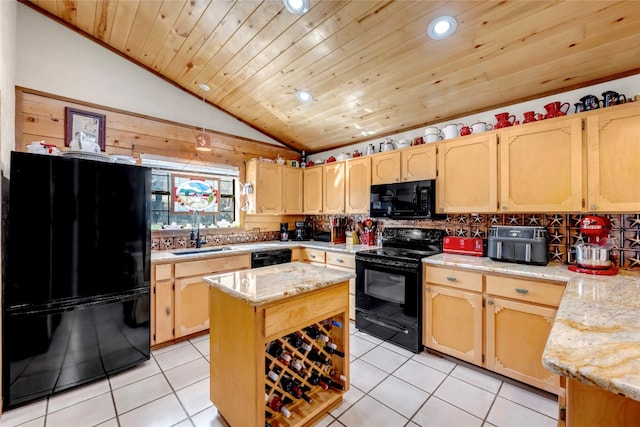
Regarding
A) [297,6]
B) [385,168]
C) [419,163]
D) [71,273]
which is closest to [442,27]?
[297,6]

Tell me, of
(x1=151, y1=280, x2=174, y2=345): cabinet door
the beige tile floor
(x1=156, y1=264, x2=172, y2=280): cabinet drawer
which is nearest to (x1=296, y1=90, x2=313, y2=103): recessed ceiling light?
(x1=156, y1=264, x2=172, y2=280): cabinet drawer

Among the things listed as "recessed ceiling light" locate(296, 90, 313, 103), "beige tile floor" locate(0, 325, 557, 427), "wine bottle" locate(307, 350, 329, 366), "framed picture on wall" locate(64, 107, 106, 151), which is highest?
"recessed ceiling light" locate(296, 90, 313, 103)

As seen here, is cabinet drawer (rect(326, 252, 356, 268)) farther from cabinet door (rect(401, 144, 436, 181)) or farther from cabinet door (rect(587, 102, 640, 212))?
cabinet door (rect(587, 102, 640, 212))

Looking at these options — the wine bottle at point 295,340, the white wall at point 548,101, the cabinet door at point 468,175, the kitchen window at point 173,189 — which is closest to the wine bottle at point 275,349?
the wine bottle at point 295,340

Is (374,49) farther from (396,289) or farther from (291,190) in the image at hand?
(291,190)

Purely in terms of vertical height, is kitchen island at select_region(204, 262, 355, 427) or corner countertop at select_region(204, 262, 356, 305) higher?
corner countertop at select_region(204, 262, 356, 305)

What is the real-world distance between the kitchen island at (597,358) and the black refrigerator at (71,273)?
8.95 ft

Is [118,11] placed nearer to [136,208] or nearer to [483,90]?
[136,208]

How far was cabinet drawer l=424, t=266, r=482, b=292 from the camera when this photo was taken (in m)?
2.26

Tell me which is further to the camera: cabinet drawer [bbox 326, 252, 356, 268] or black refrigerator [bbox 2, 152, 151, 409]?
cabinet drawer [bbox 326, 252, 356, 268]

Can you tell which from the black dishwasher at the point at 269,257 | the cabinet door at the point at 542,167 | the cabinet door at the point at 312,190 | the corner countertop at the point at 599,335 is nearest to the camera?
the corner countertop at the point at 599,335

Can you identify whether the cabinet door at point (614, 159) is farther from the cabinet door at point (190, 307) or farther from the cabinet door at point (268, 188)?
the cabinet door at point (190, 307)

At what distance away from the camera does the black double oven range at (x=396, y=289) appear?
8.41 feet

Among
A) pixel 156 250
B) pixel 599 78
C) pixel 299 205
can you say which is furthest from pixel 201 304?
pixel 599 78
